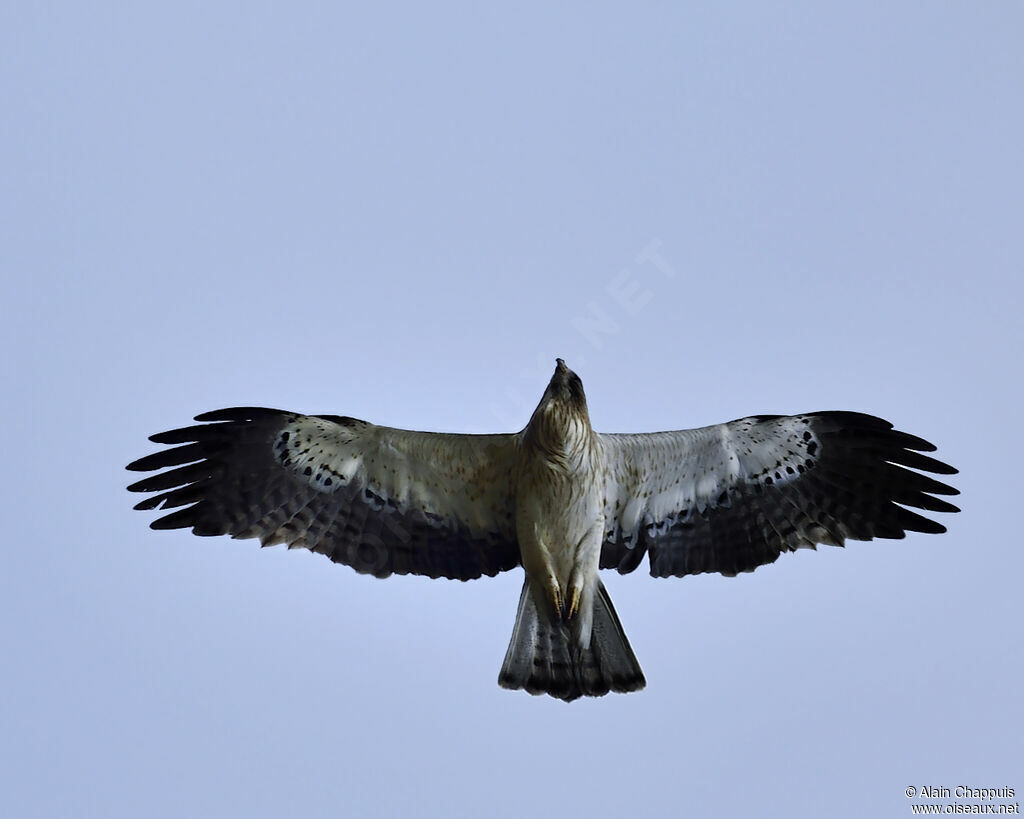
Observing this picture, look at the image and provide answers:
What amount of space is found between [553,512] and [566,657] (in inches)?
39.9

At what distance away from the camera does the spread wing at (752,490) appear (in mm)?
6160

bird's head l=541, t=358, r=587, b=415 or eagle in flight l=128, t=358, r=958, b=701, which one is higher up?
bird's head l=541, t=358, r=587, b=415

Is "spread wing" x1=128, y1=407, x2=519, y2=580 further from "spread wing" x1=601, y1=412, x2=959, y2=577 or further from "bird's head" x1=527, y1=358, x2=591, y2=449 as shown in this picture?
"spread wing" x1=601, y1=412, x2=959, y2=577

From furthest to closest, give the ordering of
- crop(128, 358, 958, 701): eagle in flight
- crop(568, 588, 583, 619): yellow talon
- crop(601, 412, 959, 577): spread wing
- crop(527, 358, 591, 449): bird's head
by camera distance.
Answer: crop(601, 412, 959, 577): spread wing < crop(128, 358, 958, 701): eagle in flight < crop(568, 588, 583, 619): yellow talon < crop(527, 358, 591, 449): bird's head

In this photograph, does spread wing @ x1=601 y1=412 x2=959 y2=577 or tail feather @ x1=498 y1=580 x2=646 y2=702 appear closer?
tail feather @ x1=498 y1=580 x2=646 y2=702

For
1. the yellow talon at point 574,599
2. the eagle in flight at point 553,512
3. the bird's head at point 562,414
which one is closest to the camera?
the bird's head at point 562,414

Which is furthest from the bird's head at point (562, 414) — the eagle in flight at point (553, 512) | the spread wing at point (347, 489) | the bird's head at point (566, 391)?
the spread wing at point (347, 489)

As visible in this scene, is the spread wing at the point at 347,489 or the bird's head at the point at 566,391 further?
the spread wing at the point at 347,489

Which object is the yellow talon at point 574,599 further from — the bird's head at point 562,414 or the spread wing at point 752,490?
the bird's head at point 562,414

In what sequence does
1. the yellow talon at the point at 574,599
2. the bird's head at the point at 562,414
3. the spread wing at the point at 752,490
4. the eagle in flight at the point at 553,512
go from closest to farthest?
the bird's head at the point at 562,414
the yellow talon at the point at 574,599
the eagle in flight at the point at 553,512
the spread wing at the point at 752,490

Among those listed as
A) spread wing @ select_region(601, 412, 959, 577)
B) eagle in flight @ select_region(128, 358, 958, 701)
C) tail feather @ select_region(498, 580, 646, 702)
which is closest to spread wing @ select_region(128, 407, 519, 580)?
eagle in flight @ select_region(128, 358, 958, 701)

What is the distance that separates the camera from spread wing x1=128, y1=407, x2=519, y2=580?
6.11 metres

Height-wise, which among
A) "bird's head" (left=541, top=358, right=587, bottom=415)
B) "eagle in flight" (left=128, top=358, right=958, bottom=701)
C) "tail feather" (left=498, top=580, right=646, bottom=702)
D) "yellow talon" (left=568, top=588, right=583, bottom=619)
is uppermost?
"bird's head" (left=541, top=358, right=587, bottom=415)

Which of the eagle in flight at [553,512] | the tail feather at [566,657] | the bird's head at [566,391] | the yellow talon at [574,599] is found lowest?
the tail feather at [566,657]
